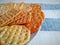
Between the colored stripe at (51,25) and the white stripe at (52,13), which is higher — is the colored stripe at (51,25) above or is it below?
below

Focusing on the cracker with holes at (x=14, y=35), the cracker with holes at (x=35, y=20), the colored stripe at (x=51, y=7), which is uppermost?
the colored stripe at (x=51, y=7)

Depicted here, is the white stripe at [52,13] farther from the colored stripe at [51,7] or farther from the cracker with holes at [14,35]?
the cracker with holes at [14,35]

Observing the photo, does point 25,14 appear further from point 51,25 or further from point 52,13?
point 52,13

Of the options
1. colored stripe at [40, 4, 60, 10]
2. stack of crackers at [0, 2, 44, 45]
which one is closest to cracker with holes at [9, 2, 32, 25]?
stack of crackers at [0, 2, 44, 45]

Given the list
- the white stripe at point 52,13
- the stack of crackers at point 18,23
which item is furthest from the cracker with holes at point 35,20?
the white stripe at point 52,13

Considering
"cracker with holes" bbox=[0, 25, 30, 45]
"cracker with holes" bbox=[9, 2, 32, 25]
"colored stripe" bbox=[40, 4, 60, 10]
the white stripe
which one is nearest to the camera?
"cracker with holes" bbox=[0, 25, 30, 45]

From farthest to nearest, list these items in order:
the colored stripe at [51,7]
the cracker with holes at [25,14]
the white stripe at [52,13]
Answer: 1. the colored stripe at [51,7]
2. the white stripe at [52,13]
3. the cracker with holes at [25,14]

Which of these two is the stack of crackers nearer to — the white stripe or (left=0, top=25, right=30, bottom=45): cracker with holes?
(left=0, top=25, right=30, bottom=45): cracker with holes

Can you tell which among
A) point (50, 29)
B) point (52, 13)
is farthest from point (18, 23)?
point (52, 13)

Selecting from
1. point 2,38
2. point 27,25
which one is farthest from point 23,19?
point 2,38
